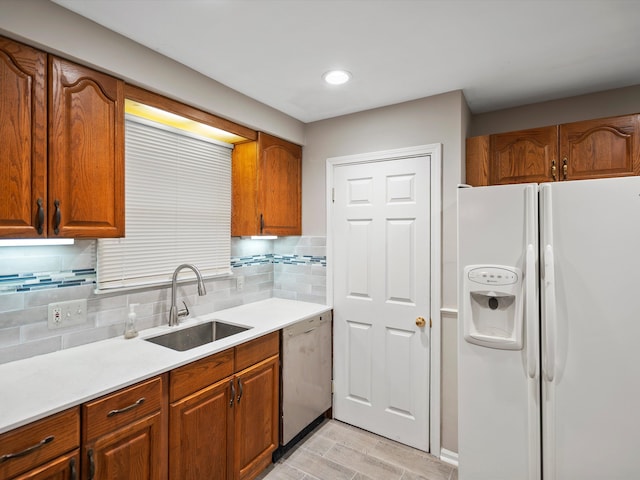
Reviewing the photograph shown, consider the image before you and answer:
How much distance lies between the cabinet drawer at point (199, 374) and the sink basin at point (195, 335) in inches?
14.2

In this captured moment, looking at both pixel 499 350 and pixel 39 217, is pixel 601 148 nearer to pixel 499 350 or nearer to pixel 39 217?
pixel 499 350

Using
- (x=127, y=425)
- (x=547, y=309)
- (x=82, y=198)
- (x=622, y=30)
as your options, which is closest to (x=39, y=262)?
(x=82, y=198)

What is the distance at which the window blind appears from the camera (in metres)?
1.97

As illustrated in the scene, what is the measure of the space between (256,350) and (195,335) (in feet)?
1.59

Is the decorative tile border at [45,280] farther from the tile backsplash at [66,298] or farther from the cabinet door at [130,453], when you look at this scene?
the cabinet door at [130,453]

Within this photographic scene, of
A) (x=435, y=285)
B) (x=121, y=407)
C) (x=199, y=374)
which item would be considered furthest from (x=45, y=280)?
(x=435, y=285)

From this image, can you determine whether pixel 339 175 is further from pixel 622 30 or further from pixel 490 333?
pixel 622 30

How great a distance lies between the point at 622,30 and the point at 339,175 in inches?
68.0

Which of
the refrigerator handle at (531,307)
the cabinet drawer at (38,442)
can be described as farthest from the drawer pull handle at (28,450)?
the refrigerator handle at (531,307)

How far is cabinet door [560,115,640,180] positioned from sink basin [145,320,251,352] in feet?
7.33

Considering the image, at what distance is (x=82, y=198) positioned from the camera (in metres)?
1.50

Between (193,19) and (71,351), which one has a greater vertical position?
(193,19)

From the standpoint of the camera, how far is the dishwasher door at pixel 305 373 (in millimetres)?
2209

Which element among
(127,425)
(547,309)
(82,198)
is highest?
(82,198)
